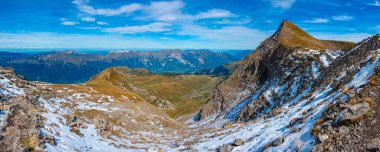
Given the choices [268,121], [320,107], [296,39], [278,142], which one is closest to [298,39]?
[296,39]

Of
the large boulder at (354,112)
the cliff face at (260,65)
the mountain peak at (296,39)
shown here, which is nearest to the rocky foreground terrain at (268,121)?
the large boulder at (354,112)

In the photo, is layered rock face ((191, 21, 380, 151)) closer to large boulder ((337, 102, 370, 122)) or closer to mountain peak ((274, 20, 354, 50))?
large boulder ((337, 102, 370, 122))

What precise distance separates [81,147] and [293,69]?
5164cm

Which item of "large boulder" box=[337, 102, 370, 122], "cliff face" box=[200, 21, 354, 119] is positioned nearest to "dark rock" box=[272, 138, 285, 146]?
"large boulder" box=[337, 102, 370, 122]

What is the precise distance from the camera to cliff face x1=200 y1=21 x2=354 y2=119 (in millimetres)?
86000

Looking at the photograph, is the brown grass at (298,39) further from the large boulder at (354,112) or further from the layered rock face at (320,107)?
the large boulder at (354,112)

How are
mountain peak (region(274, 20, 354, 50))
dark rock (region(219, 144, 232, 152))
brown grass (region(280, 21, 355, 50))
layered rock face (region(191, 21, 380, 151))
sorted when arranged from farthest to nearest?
mountain peak (region(274, 20, 354, 50)), brown grass (region(280, 21, 355, 50)), dark rock (region(219, 144, 232, 152)), layered rock face (region(191, 21, 380, 151))

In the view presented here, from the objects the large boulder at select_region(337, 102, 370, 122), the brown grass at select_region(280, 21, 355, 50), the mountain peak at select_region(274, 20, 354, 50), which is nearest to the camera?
the large boulder at select_region(337, 102, 370, 122)

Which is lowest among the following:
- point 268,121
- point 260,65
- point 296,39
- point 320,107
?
point 268,121

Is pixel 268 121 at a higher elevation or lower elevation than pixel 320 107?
lower

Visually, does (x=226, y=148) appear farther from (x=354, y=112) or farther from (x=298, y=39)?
(x=298, y=39)

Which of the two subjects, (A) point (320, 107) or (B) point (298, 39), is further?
(B) point (298, 39)

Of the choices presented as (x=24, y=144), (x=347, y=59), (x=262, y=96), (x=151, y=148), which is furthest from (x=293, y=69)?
(x=24, y=144)

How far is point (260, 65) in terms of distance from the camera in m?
95.0
